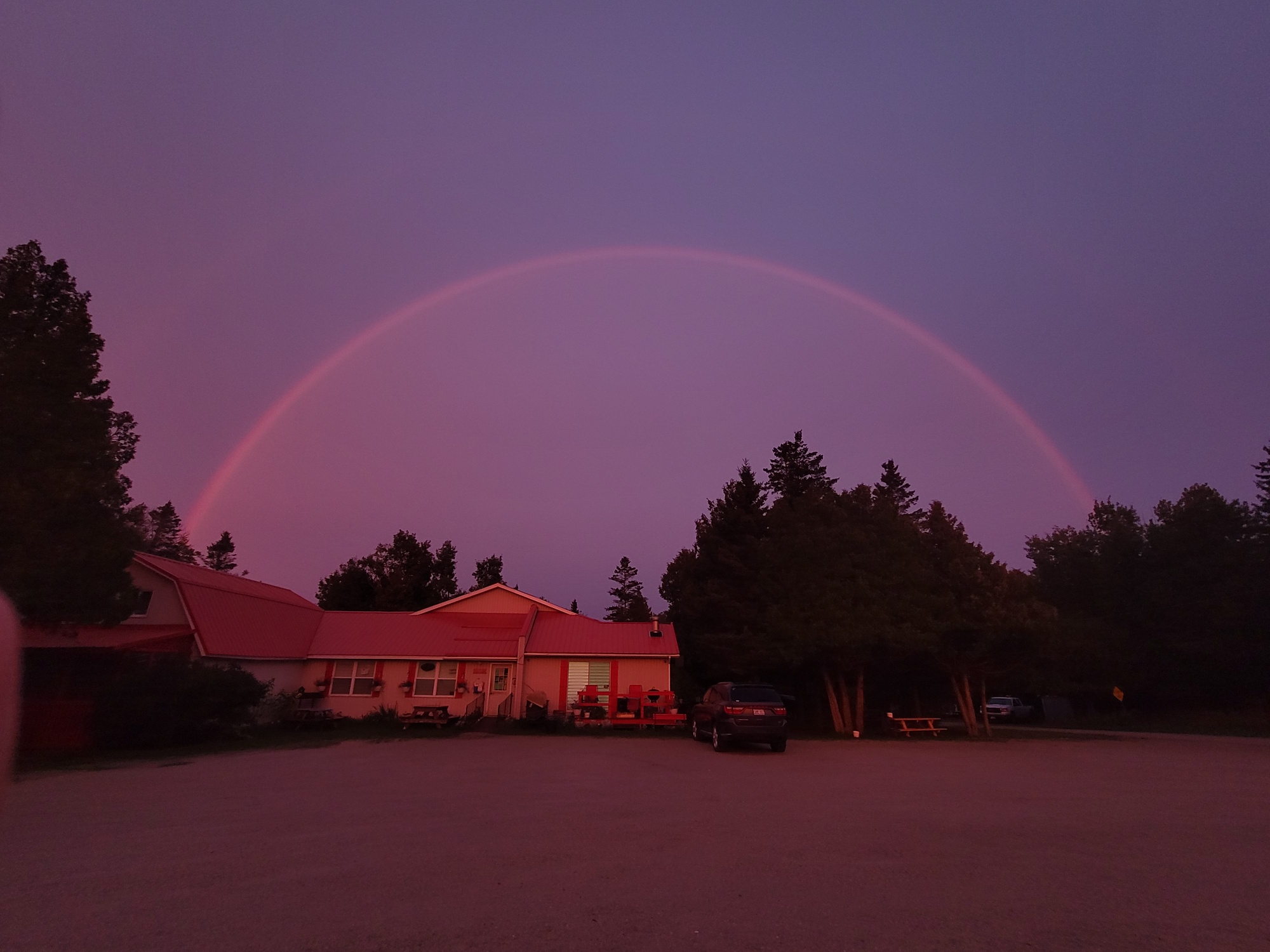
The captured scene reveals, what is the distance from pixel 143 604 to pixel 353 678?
26.5ft

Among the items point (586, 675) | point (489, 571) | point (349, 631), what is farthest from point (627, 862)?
point (489, 571)

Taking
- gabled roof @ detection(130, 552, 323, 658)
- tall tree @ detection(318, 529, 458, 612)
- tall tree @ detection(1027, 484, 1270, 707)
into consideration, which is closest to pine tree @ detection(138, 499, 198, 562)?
tall tree @ detection(318, 529, 458, 612)

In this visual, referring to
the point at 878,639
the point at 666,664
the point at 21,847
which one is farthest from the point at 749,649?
the point at 21,847

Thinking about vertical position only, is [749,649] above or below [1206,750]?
above

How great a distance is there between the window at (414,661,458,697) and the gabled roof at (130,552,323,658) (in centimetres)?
470

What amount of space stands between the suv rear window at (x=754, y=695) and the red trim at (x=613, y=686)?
30.1 ft

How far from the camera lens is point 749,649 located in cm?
3112

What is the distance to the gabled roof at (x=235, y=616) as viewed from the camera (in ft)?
84.6

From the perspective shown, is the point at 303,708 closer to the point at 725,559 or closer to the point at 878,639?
the point at 725,559

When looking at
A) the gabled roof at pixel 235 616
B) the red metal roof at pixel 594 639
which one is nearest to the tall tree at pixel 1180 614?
the red metal roof at pixel 594 639

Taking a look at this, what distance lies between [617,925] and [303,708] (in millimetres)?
26614

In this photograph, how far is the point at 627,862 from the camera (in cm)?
809

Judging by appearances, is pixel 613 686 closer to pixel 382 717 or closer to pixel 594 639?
pixel 594 639

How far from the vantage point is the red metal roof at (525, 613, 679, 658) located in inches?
1198
